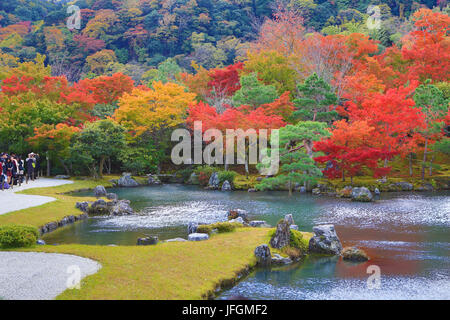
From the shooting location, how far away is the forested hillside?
215 ft

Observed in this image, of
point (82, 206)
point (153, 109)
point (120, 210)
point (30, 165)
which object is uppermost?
point (153, 109)

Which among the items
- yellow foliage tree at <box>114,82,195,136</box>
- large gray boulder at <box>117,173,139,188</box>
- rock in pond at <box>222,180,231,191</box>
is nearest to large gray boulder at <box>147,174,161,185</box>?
large gray boulder at <box>117,173,139,188</box>

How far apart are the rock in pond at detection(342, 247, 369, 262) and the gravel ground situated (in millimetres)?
6844

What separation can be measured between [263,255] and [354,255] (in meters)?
2.72

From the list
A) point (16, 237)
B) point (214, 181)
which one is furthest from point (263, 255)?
point (214, 181)

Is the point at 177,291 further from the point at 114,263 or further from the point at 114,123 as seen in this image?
the point at 114,123

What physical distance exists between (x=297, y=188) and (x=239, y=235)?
15.0 m

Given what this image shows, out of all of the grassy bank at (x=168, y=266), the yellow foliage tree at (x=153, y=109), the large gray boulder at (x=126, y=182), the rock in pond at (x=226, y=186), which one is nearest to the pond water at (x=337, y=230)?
the grassy bank at (x=168, y=266)

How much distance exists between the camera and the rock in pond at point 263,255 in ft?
38.2

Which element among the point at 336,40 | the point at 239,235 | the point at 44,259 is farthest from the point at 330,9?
the point at 44,259

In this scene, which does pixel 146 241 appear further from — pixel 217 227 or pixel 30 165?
pixel 30 165

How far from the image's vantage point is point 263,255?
11688mm

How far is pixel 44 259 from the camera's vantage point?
34.6 feet

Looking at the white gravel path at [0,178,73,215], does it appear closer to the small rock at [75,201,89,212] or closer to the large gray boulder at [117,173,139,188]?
the small rock at [75,201,89,212]
